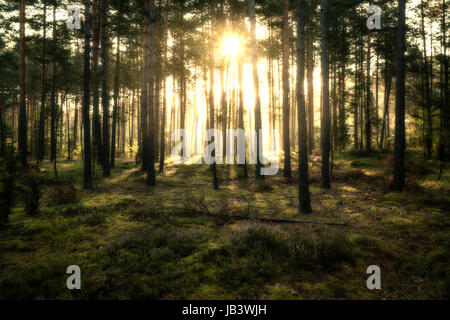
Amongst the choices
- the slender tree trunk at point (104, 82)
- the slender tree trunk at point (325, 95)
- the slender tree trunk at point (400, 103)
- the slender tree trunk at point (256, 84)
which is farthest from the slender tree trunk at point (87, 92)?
the slender tree trunk at point (400, 103)

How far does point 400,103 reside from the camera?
9.66 m

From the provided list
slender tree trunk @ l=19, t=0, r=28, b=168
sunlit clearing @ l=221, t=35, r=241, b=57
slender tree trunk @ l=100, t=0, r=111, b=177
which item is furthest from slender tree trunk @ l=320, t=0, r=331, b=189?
slender tree trunk @ l=19, t=0, r=28, b=168

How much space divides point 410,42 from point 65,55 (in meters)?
32.6

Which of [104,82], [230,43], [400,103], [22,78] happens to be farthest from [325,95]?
[22,78]

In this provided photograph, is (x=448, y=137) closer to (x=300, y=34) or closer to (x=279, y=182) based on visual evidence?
(x=279, y=182)

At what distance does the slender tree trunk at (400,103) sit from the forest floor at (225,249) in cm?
102

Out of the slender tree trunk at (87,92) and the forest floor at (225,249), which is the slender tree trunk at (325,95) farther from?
the slender tree trunk at (87,92)

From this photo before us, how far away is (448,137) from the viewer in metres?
11.8

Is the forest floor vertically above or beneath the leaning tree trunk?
beneath

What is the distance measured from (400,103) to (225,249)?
33.5ft

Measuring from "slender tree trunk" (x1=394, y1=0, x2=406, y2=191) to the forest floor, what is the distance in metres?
1.02

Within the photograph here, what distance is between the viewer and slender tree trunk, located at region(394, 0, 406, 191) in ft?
31.2

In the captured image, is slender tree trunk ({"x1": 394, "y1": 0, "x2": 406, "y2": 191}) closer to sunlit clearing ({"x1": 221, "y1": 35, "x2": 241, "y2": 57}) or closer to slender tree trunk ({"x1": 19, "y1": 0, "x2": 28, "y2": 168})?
sunlit clearing ({"x1": 221, "y1": 35, "x2": 241, "y2": 57})
